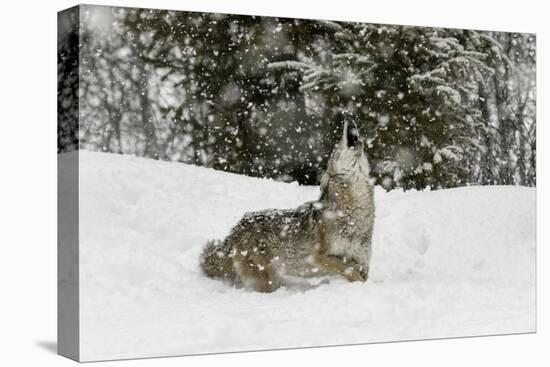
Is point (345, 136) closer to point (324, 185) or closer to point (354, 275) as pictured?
point (324, 185)

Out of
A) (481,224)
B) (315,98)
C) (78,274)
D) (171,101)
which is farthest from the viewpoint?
(481,224)

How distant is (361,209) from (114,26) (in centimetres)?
272

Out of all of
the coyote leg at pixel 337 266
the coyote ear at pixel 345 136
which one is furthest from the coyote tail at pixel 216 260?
the coyote ear at pixel 345 136

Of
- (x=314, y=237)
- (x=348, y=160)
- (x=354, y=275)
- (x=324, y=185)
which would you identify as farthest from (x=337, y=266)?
(x=348, y=160)

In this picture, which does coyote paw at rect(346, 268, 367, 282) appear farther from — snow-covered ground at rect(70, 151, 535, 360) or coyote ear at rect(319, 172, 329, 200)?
coyote ear at rect(319, 172, 329, 200)

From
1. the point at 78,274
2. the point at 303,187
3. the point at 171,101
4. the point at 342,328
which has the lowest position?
the point at 342,328

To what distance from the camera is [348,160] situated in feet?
30.3

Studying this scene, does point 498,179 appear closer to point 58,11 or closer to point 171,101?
point 171,101

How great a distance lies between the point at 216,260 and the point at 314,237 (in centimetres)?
92

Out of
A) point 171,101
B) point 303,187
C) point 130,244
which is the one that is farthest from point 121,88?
point 303,187

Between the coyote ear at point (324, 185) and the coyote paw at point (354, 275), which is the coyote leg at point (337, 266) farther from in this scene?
the coyote ear at point (324, 185)

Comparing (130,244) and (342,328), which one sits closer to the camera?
(130,244)

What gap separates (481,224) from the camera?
32.3ft

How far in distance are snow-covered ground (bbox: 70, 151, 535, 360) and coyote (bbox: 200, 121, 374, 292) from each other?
10cm
